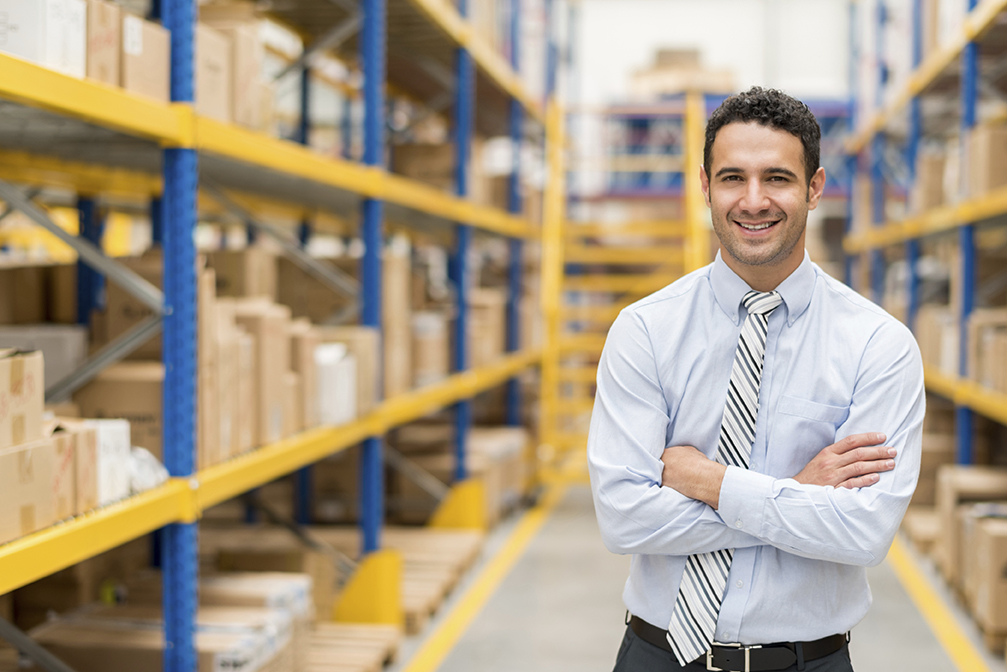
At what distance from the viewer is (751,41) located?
1580cm

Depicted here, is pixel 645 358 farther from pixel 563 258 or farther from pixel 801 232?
pixel 563 258

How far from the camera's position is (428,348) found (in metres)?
6.35

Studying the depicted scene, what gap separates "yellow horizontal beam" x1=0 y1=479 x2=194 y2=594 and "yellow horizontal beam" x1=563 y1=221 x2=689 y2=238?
22.1ft

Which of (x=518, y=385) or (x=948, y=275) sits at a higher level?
(x=948, y=275)

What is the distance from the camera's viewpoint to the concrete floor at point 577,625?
4.97m

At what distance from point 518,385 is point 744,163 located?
741 cm

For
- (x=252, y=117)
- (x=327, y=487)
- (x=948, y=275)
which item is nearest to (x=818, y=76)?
(x=948, y=275)

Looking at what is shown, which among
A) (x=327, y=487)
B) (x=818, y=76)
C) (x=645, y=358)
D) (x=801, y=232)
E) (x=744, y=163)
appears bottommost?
(x=327, y=487)

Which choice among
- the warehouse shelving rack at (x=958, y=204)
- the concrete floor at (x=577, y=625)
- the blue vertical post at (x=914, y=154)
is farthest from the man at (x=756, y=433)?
the blue vertical post at (x=914, y=154)

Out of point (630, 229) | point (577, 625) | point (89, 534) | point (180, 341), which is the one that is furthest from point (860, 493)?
point (630, 229)

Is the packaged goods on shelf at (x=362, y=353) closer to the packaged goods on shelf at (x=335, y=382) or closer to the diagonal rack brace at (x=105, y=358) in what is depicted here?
the packaged goods on shelf at (x=335, y=382)

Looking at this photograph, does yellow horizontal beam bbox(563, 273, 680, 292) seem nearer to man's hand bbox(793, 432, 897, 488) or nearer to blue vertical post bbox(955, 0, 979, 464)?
blue vertical post bbox(955, 0, 979, 464)

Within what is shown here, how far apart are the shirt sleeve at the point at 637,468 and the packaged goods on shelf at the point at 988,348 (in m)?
4.08

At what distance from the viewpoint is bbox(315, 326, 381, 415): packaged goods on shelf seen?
489 centimetres
